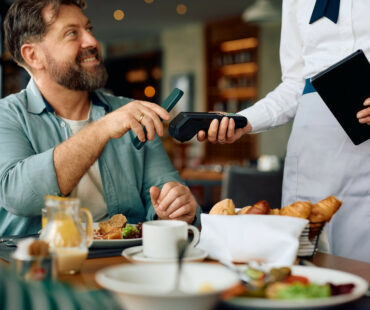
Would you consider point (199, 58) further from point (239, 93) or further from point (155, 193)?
point (155, 193)

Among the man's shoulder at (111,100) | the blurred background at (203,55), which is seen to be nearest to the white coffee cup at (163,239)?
the man's shoulder at (111,100)

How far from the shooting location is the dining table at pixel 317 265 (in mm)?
885

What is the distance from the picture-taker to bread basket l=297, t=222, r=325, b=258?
Result: 117 cm

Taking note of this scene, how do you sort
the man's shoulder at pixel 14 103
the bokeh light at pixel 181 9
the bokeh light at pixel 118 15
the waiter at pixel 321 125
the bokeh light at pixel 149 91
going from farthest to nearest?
the bokeh light at pixel 149 91 < the bokeh light at pixel 118 15 < the bokeh light at pixel 181 9 < the man's shoulder at pixel 14 103 < the waiter at pixel 321 125

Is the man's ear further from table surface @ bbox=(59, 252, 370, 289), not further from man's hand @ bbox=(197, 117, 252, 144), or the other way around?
table surface @ bbox=(59, 252, 370, 289)

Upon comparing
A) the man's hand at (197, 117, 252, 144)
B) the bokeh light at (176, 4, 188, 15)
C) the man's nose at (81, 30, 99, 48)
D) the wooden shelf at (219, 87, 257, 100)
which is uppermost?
the bokeh light at (176, 4, 188, 15)

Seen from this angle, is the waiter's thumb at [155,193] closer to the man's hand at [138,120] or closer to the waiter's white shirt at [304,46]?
the man's hand at [138,120]

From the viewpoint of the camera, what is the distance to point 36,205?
167 cm

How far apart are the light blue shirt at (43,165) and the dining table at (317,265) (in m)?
0.48

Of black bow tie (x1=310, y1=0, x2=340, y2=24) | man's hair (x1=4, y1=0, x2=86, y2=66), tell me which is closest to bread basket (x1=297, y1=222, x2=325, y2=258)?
black bow tie (x1=310, y1=0, x2=340, y2=24)

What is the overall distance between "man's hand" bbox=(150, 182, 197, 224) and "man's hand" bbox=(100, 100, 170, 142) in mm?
169

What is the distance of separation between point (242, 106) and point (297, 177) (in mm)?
7796

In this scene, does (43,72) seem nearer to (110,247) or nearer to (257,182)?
(110,247)

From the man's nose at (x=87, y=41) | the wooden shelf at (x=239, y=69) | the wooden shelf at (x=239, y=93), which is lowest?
the man's nose at (x=87, y=41)
